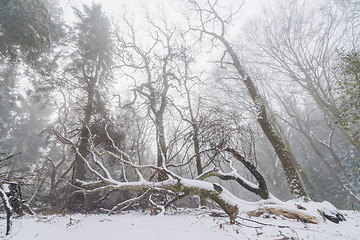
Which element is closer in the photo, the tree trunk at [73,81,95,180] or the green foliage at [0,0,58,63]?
the green foliage at [0,0,58,63]

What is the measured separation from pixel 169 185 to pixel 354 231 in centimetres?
297

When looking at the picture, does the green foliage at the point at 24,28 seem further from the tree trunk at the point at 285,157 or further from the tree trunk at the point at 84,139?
the tree trunk at the point at 285,157

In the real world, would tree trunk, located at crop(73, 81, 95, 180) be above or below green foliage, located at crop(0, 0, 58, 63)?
below

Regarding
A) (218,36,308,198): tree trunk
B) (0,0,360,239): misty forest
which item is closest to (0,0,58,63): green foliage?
(0,0,360,239): misty forest

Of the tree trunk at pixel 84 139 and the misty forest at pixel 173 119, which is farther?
the tree trunk at pixel 84 139

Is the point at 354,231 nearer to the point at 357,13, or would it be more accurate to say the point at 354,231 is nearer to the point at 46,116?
the point at 357,13

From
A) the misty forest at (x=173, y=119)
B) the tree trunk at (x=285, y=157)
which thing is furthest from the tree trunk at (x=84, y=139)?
the tree trunk at (x=285, y=157)

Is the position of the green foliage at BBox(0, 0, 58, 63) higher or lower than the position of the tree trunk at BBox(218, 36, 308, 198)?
higher

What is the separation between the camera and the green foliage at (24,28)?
455 centimetres

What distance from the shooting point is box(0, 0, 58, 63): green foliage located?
4555 millimetres

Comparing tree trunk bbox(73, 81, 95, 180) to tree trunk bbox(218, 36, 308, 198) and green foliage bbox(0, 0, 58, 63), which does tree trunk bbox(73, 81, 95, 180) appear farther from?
tree trunk bbox(218, 36, 308, 198)

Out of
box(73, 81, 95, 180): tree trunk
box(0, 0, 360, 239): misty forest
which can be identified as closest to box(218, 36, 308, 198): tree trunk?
box(0, 0, 360, 239): misty forest

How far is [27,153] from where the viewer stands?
17.5 m

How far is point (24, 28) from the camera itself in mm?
4898
